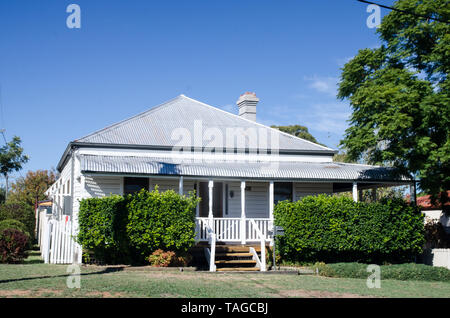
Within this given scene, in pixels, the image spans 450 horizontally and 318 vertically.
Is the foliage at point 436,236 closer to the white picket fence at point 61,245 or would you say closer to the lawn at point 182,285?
the lawn at point 182,285

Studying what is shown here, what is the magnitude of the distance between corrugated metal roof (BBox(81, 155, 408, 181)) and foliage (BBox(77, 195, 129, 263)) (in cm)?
235

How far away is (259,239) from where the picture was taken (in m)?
18.9

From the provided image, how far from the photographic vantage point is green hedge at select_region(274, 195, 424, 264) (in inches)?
677

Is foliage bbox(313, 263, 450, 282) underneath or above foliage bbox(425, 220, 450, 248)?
underneath

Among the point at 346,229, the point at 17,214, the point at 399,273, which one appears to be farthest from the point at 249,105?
the point at 17,214

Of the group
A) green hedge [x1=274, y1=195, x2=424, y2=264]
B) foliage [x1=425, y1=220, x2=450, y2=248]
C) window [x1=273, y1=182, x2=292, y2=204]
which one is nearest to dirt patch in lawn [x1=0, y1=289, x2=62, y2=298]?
green hedge [x1=274, y1=195, x2=424, y2=264]

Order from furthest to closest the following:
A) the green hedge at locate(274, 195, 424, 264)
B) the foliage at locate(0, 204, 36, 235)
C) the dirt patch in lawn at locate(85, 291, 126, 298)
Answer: the foliage at locate(0, 204, 36, 235) → the green hedge at locate(274, 195, 424, 264) → the dirt patch in lawn at locate(85, 291, 126, 298)

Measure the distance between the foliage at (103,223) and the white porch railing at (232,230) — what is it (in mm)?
3247

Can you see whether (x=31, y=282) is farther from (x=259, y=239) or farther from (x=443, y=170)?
(x=443, y=170)

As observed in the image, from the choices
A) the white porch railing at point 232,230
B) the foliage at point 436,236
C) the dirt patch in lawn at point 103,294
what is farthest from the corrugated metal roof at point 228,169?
the dirt patch in lawn at point 103,294

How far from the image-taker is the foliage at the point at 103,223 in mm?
15656

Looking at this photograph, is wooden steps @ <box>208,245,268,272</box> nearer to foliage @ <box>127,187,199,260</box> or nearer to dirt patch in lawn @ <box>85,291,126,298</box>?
foliage @ <box>127,187,199,260</box>

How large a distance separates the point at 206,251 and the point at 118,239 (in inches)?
134
